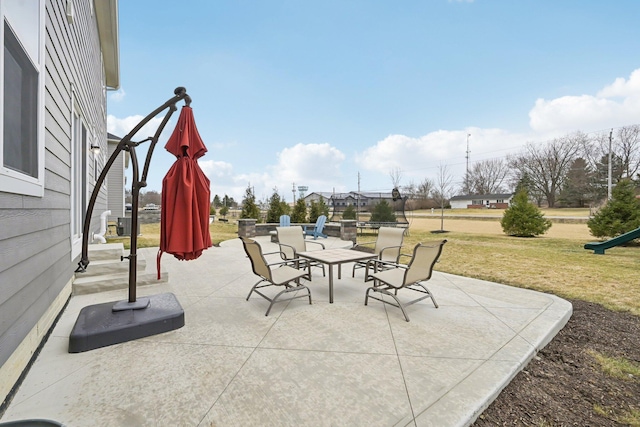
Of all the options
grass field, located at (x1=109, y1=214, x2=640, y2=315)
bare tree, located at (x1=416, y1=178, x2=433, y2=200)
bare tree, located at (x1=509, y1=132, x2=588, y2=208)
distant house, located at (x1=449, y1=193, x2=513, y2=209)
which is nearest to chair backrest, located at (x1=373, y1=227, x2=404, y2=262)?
grass field, located at (x1=109, y1=214, x2=640, y2=315)

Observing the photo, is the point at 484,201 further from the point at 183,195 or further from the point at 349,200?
the point at 183,195

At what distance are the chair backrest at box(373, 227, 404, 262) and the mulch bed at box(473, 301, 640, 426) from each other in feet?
7.56

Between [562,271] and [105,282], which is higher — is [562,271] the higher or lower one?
the lower one

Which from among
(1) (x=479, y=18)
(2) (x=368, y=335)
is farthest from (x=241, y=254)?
(1) (x=479, y=18)

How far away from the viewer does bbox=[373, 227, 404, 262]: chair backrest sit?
190 inches

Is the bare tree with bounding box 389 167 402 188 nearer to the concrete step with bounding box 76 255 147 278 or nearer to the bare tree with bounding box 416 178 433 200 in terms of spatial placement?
the bare tree with bounding box 416 178 433 200

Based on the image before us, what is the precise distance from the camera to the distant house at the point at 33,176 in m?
1.72

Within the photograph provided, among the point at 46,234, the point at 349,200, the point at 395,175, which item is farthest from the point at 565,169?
the point at 46,234

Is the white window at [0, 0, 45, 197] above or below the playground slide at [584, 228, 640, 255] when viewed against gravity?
above

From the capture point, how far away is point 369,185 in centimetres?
4203

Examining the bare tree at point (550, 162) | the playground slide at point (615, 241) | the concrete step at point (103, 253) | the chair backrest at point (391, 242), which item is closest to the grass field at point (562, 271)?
the playground slide at point (615, 241)

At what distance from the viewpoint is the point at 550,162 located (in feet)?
123

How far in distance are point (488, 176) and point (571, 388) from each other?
168ft

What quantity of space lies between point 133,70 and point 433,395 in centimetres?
1432
